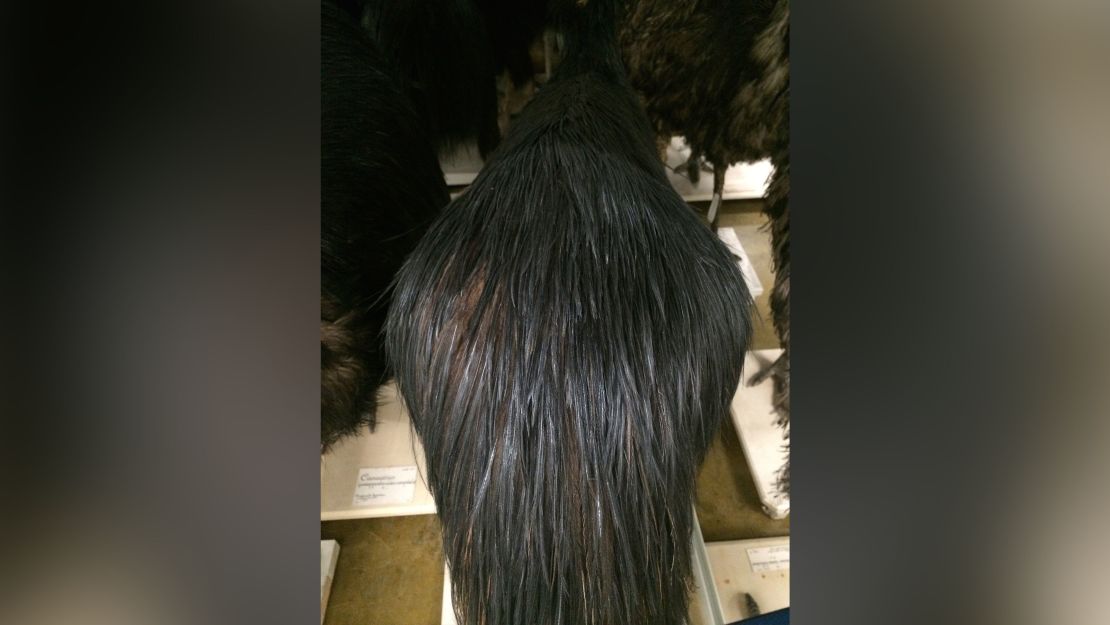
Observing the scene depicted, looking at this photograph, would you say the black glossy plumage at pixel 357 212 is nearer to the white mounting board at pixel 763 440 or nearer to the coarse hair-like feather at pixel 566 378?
the coarse hair-like feather at pixel 566 378

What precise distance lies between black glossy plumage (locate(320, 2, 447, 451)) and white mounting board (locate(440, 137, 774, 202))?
18 millimetres

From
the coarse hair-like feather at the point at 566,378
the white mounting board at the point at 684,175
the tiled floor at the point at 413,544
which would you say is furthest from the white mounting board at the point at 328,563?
the white mounting board at the point at 684,175

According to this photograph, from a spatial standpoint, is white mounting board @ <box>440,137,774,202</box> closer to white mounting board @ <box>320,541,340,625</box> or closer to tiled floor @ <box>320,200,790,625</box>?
tiled floor @ <box>320,200,790,625</box>

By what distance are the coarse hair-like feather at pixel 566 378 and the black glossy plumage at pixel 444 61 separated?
154mm

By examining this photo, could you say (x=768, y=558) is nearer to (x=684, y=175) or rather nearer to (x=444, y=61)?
(x=684, y=175)

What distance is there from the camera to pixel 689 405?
34 cm

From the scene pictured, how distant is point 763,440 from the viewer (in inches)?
23.8
